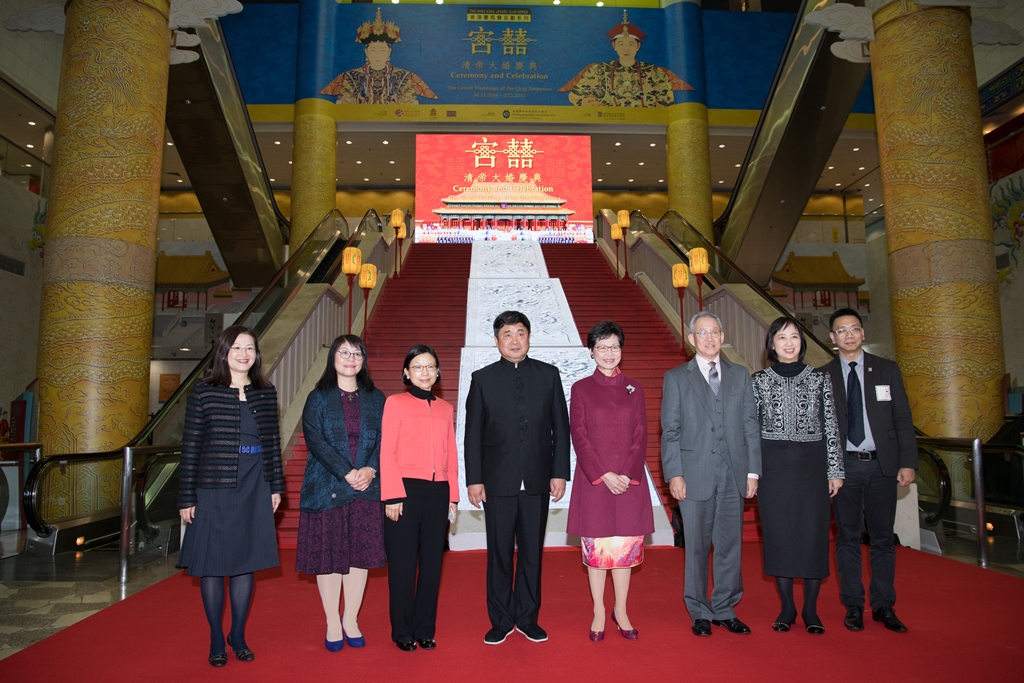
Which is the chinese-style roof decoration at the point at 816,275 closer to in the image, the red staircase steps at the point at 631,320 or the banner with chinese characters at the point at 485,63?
the banner with chinese characters at the point at 485,63

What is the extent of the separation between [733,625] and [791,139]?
12.7 metres

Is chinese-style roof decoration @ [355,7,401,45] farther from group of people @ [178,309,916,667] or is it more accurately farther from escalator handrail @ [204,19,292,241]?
group of people @ [178,309,916,667]

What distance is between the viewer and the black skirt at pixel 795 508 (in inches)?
139

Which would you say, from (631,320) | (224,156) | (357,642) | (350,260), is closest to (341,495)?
(357,642)

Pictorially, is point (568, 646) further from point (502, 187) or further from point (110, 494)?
point (502, 187)

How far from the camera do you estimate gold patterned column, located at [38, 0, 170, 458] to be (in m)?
7.36

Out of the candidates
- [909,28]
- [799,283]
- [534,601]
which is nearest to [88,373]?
[534,601]

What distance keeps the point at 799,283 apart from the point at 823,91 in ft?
30.5

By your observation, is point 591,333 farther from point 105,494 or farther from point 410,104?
point 410,104

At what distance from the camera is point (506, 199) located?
19.4 meters

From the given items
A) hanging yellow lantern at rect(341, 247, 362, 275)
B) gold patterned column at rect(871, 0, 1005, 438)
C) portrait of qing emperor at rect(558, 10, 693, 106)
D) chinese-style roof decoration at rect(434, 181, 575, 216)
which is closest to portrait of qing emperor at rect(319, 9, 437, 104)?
chinese-style roof decoration at rect(434, 181, 575, 216)

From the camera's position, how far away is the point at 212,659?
3123mm

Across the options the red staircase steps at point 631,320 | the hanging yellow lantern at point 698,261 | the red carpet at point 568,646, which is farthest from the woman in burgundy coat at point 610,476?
the hanging yellow lantern at point 698,261

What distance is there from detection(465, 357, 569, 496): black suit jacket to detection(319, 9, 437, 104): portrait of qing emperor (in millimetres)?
16804
